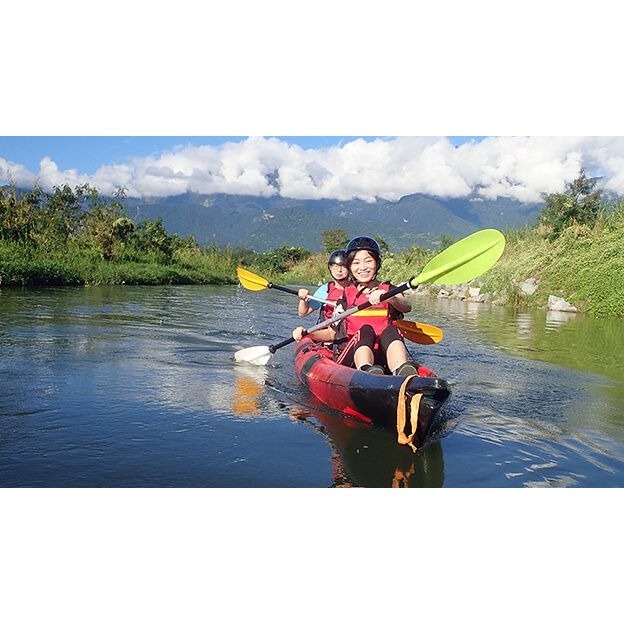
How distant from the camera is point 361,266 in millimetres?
4176

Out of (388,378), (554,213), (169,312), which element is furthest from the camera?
(554,213)

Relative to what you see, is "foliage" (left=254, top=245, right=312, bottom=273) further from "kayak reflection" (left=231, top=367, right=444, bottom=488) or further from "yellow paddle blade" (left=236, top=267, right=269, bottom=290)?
"kayak reflection" (left=231, top=367, right=444, bottom=488)

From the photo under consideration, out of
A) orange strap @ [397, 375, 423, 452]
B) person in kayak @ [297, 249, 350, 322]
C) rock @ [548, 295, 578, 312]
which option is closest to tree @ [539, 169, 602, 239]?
rock @ [548, 295, 578, 312]

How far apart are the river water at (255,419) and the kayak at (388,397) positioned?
4.7 inches

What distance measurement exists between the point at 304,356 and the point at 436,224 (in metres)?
157

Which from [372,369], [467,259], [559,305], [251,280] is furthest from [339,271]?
[559,305]

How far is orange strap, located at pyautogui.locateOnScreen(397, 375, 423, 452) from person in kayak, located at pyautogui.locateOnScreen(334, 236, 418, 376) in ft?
1.66

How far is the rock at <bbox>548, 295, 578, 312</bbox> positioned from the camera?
12297 mm

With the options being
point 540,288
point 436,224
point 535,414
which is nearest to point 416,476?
point 535,414

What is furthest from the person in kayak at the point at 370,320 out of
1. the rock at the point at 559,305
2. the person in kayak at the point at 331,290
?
the rock at the point at 559,305

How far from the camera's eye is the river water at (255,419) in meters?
2.72

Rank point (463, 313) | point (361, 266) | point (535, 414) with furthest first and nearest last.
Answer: point (463, 313), point (361, 266), point (535, 414)
